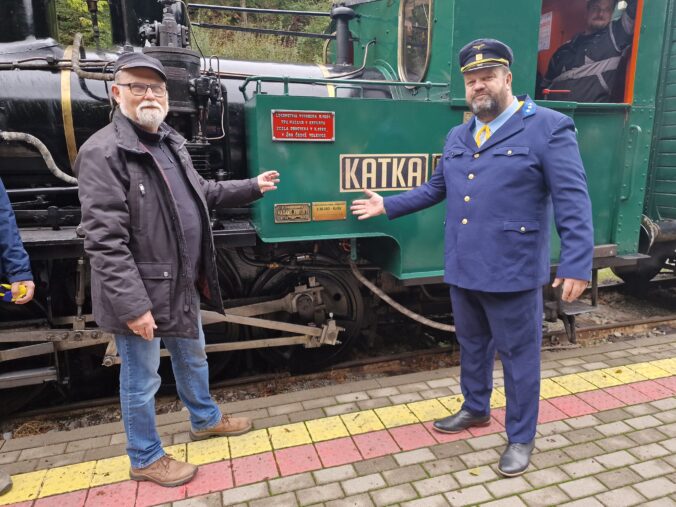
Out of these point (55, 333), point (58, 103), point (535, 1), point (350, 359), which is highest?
point (535, 1)

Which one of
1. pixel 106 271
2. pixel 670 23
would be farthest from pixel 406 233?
pixel 670 23

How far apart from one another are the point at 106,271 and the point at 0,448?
4.86 ft

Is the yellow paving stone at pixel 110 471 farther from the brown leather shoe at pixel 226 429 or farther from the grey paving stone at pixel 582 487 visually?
the grey paving stone at pixel 582 487

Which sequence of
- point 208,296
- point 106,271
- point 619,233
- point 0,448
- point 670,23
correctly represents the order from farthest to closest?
point 670,23, point 619,233, point 0,448, point 208,296, point 106,271

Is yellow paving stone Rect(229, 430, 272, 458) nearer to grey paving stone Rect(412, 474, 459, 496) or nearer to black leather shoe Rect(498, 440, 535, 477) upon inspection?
grey paving stone Rect(412, 474, 459, 496)

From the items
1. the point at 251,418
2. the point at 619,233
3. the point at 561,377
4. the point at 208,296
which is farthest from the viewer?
the point at 619,233

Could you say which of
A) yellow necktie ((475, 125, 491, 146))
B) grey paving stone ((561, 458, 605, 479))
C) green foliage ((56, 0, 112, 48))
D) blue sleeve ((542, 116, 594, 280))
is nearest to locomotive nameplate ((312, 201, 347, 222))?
yellow necktie ((475, 125, 491, 146))

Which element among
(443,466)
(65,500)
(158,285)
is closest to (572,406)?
(443,466)

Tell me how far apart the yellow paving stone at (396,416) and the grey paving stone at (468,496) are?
57 centimetres

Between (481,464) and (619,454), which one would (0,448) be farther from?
(619,454)

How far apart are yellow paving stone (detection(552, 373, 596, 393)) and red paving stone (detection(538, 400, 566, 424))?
0.92ft

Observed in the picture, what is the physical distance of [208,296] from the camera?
2.42 meters

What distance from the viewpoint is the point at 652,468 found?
8.02ft

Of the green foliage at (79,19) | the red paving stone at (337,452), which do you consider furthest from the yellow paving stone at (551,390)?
the green foliage at (79,19)
